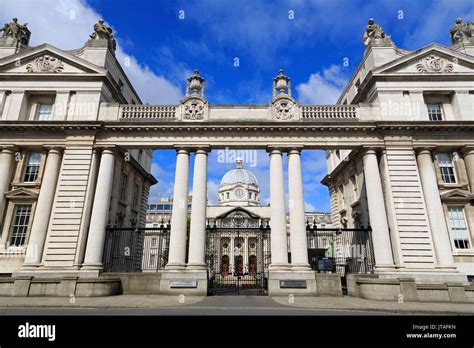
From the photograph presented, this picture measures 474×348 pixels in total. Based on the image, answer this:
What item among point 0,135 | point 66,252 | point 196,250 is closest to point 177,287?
point 196,250

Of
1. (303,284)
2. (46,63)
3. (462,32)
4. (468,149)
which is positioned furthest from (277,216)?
(462,32)

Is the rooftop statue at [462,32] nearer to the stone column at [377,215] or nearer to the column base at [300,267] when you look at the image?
the stone column at [377,215]

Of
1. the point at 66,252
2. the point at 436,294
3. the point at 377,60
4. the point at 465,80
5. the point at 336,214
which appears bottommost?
the point at 436,294

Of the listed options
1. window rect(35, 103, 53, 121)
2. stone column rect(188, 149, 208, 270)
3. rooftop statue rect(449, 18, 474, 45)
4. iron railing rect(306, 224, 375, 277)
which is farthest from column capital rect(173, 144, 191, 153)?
rooftop statue rect(449, 18, 474, 45)

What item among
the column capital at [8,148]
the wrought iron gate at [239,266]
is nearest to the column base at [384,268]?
the wrought iron gate at [239,266]

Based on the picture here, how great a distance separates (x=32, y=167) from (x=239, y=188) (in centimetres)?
7304

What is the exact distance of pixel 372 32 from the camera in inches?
934

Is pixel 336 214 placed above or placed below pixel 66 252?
above

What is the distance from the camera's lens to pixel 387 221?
1845 centimetres

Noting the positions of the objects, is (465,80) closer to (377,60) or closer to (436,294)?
(377,60)

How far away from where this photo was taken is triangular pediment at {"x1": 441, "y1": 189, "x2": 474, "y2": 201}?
18688 millimetres

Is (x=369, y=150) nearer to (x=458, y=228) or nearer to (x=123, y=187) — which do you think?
(x=458, y=228)

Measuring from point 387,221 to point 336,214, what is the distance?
11.0 metres
